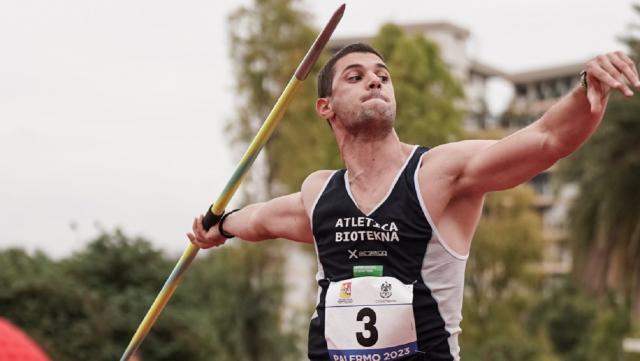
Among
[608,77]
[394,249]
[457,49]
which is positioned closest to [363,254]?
[394,249]

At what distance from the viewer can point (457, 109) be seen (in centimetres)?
3016

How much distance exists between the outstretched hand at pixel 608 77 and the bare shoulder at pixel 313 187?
1.69 metres

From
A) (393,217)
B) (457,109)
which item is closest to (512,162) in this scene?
(393,217)

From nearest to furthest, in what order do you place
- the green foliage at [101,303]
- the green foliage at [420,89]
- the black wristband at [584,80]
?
the black wristband at [584,80], the green foliage at [101,303], the green foliage at [420,89]

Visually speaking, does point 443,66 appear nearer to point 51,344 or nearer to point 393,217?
point 51,344

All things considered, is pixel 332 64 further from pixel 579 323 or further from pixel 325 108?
pixel 579 323

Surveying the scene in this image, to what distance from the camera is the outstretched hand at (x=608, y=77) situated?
189 inches

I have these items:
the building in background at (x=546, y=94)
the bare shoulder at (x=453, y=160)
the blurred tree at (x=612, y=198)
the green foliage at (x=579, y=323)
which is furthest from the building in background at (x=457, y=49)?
the bare shoulder at (x=453, y=160)

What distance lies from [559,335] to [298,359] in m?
25.0

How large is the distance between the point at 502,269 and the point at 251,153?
131ft

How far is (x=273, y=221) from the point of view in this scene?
6.83 m

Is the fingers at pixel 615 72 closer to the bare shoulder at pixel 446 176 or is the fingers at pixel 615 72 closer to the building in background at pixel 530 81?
the bare shoulder at pixel 446 176

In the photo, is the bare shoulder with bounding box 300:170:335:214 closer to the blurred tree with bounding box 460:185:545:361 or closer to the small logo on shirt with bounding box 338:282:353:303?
the small logo on shirt with bounding box 338:282:353:303

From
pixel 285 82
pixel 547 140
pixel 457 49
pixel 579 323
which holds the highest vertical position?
pixel 457 49
